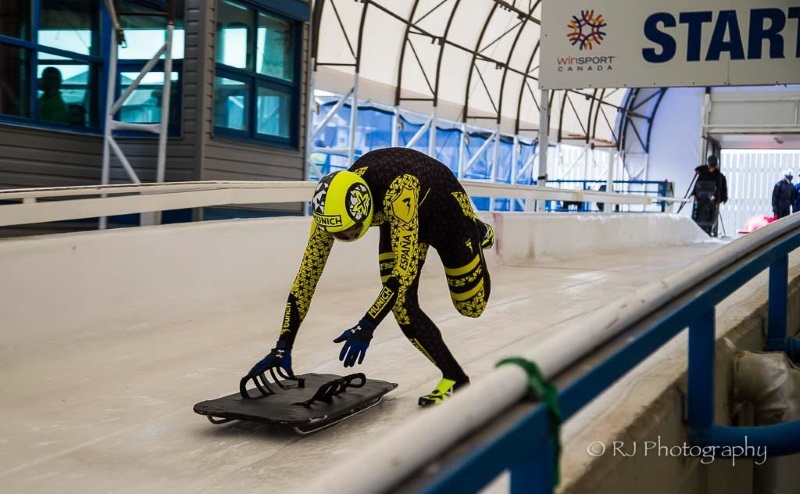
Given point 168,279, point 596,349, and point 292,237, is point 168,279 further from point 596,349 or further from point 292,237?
point 596,349

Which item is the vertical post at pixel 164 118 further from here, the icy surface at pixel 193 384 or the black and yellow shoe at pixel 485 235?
the black and yellow shoe at pixel 485 235

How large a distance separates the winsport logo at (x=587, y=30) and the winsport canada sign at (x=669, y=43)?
15 mm

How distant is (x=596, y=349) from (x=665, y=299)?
1.71 ft

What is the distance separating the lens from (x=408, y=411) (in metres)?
4.25

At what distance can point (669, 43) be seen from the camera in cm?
1410

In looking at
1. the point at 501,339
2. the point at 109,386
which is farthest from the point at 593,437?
the point at 501,339

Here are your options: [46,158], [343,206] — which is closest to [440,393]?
[343,206]

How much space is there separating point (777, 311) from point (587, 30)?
1078cm

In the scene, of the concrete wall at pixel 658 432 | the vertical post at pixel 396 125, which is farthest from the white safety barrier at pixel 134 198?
the vertical post at pixel 396 125

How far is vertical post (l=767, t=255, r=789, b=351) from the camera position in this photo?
409 centimetres

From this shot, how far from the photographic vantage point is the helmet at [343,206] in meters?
3.78

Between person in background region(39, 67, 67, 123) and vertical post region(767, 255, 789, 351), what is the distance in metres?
7.33

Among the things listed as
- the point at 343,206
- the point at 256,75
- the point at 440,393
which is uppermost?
the point at 256,75

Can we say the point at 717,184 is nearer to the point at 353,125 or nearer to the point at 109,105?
the point at 353,125
